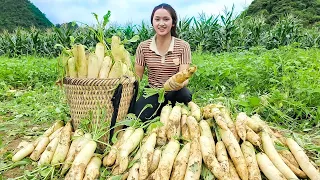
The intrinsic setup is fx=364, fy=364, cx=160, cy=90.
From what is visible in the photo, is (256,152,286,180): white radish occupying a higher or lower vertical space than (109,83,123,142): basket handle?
lower

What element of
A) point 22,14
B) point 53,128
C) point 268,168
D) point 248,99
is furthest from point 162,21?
point 22,14

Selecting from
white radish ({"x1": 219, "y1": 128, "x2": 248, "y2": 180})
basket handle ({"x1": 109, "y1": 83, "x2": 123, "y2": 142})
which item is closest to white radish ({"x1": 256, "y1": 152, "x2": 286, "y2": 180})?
white radish ({"x1": 219, "y1": 128, "x2": 248, "y2": 180})

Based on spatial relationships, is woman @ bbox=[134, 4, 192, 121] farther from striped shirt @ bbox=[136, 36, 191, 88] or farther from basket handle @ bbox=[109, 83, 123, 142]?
basket handle @ bbox=[109, 83, 123, 142]

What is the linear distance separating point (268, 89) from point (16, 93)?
3845 millimetres

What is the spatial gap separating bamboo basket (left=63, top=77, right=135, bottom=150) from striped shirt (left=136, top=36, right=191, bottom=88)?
63cm

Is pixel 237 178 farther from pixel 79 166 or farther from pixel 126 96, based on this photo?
pixel 126 96

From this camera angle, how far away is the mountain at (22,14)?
128 ft

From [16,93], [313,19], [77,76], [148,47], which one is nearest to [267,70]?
[148,47]

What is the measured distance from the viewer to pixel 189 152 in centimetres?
231

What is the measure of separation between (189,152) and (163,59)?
1415 millimetres

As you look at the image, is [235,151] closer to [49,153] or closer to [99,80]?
[99,80]

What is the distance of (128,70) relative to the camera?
3.03 m

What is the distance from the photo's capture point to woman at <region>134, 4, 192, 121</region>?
3396mm

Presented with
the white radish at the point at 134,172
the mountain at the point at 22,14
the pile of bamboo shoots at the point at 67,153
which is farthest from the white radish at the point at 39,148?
the mountain at the point at 22,14
